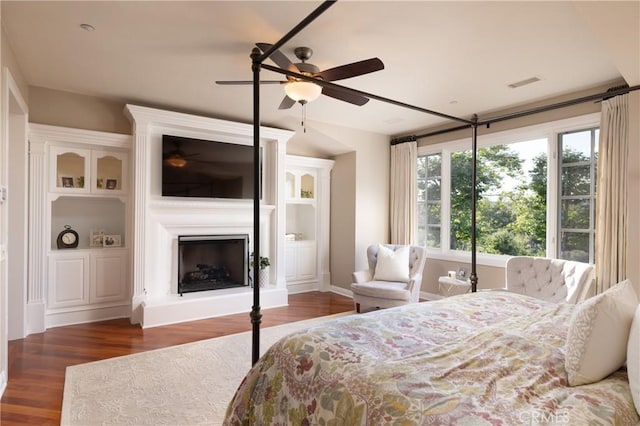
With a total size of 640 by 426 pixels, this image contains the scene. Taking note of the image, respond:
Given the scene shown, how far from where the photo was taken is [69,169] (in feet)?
13.9

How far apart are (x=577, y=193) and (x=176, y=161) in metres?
4.58

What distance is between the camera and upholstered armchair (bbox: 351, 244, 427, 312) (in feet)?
13.7

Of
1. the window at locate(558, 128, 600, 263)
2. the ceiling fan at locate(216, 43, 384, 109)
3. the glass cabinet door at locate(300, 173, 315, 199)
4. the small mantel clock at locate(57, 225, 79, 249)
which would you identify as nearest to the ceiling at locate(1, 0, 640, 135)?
the ceiling fan at locate(216, 43, 384, 109)

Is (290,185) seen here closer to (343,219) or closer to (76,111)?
(343,219)

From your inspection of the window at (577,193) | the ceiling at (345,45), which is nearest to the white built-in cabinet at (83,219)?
the ceiling at (345,45)

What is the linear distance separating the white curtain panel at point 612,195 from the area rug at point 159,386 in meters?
3.34

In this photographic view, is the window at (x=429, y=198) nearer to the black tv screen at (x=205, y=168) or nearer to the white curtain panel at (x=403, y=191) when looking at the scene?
the white curtain panel at (x=403, y=191)

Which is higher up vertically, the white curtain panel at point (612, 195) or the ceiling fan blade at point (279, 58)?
the ceiling fan blade at point (279, 58)

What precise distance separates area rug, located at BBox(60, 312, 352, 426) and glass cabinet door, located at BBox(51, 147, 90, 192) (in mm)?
2122

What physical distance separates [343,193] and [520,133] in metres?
2.58

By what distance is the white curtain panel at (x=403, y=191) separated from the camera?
536 cm

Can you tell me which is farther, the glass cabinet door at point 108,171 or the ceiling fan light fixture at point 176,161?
the ceiling fan light fixture at point 176,161

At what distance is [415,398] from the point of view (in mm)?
1115

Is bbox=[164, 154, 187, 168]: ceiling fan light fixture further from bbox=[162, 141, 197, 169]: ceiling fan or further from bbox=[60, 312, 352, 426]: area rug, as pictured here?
bbox=[60, 312, 352, 426]: area rug
